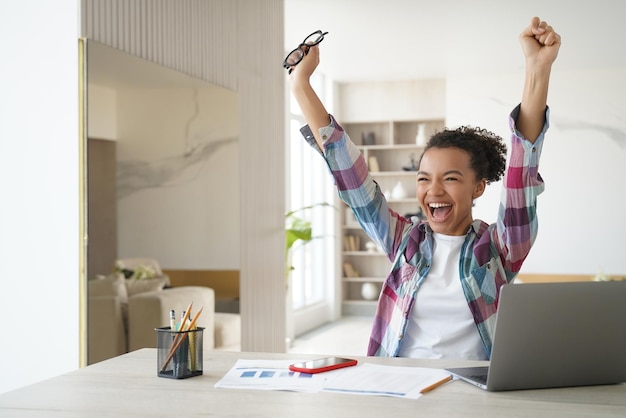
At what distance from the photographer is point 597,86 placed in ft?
25.6

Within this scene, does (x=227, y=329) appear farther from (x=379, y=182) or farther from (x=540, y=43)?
(x=379, y=182)

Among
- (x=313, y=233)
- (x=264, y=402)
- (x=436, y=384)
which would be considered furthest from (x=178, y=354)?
(x=313, y=233)

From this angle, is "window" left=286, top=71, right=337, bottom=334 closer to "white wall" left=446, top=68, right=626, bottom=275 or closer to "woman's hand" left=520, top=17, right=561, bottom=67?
"white wall" left=446, top=68, right=626, bottom=275

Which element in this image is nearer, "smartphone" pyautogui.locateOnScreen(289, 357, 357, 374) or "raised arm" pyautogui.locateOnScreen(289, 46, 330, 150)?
"smartphone" pyautogui.locateOnScreen(289, 357, 357, 374)

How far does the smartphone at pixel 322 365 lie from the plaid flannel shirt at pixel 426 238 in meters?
0.26

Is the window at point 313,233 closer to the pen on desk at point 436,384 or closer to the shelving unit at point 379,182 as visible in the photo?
the shelving unit at point 379,182

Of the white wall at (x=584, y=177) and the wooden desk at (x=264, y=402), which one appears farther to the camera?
the white wall at (x=584, y=177)

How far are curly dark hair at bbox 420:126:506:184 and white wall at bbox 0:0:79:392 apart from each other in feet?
5.04

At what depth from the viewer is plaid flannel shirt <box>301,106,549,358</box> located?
177 cm

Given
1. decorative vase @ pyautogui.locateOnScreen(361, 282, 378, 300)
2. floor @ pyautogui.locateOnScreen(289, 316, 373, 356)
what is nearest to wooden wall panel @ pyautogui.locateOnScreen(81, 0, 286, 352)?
floor @ pyautogui.locateOnScreen(289, 316, 373, 356)

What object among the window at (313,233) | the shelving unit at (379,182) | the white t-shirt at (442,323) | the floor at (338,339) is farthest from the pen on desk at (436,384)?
the shelving unit at (379,182)

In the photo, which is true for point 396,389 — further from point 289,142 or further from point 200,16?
point 289,142

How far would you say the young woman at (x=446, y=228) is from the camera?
5.74ft

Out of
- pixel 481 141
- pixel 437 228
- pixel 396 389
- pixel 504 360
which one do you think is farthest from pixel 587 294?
pixel 481 141
